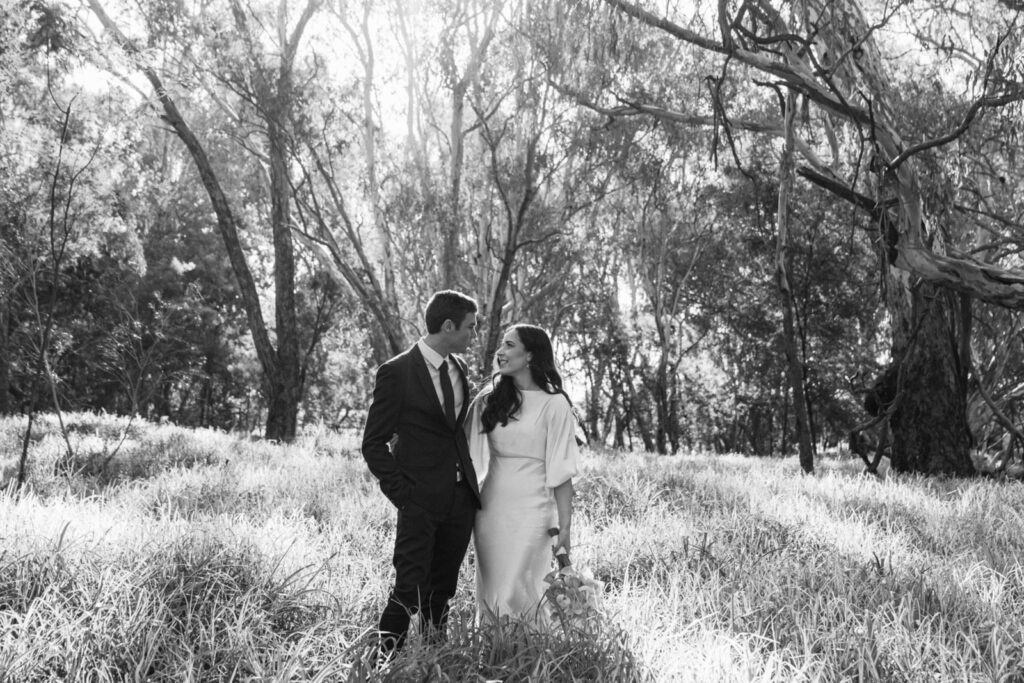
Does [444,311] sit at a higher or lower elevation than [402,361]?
higher

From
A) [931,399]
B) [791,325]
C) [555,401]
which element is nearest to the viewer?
[555,401]

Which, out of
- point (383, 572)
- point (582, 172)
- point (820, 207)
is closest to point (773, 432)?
point (820, 207)

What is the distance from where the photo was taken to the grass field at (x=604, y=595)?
3.32 metres

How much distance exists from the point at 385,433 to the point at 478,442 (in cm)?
56

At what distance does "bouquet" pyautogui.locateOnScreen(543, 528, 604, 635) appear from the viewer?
135 inches

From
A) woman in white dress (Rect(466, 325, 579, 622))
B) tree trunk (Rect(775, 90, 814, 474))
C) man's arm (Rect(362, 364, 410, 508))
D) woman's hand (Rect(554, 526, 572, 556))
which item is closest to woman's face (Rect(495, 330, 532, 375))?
woman in white dress (Rect(466, 325, 579, 622))

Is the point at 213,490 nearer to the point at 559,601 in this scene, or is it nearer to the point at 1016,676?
the point at 559,601

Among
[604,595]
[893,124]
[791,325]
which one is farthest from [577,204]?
[604,595]

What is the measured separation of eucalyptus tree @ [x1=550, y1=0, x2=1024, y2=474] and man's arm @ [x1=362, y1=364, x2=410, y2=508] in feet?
15.3

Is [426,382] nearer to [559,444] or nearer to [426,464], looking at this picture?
[426,464]

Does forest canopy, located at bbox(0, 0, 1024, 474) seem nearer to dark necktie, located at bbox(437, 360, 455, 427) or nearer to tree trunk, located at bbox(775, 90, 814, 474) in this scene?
tree trunk, located at bbox(775, 90, 814, 474)

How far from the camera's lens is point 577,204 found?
56.7ft

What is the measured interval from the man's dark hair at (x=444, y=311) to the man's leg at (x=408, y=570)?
2.75 feet

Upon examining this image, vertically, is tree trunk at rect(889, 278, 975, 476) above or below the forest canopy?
below
